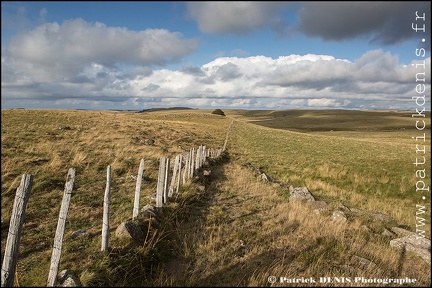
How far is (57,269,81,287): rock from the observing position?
522cm

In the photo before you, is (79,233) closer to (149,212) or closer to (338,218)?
(149,212)

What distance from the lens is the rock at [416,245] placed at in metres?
8.27

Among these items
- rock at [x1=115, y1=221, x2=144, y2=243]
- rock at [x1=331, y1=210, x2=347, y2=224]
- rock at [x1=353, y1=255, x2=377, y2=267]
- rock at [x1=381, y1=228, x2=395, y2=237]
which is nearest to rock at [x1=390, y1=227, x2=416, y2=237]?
rock at [x1=381, y1=228, x2=395, y2=237]

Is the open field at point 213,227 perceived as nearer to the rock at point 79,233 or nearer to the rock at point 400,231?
the rock at point 79,233

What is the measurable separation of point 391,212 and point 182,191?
10.0 meters

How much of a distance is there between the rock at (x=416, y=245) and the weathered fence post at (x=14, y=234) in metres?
10.1

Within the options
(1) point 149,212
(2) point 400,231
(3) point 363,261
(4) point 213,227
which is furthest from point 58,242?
(2) point 400,231

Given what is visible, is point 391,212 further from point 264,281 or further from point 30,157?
point 30,157

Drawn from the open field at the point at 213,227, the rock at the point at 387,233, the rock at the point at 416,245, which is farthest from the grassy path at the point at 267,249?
the rock at the point at 387,233

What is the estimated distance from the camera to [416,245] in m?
8.70

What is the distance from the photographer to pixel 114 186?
1349 centimetres

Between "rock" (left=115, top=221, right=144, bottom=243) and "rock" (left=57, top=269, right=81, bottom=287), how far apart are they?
5.82 feet

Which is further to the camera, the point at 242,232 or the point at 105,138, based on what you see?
the point at 105,138

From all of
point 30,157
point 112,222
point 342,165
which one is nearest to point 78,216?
point 112,222
